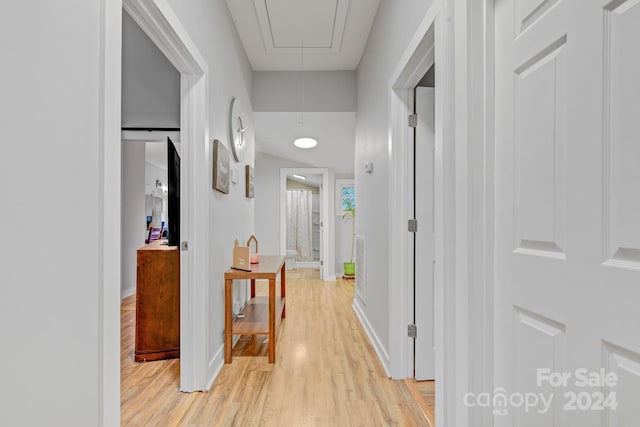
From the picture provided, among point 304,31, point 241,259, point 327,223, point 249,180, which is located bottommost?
point 241,259

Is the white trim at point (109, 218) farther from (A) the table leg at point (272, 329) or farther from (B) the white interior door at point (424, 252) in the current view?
(B) the white interior door at point (424, 252)

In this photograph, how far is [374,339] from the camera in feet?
9.00

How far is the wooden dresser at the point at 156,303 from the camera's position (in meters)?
2.47

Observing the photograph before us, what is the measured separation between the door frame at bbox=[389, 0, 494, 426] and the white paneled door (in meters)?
0.04

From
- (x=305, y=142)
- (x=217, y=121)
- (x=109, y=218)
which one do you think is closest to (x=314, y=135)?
(x=305, y=142)

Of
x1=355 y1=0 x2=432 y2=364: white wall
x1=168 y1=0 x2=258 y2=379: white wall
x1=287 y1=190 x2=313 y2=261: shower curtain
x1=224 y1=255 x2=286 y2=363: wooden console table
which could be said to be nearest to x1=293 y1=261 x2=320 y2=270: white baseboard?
x1=287 y1=190 x2=313 y2=261: shower curtain

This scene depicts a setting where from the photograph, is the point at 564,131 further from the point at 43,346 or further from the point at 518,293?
the point at 43,346

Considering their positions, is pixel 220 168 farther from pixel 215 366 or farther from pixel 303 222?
pixel 303 222

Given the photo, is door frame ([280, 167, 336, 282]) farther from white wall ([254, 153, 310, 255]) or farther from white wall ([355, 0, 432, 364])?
white wall ([355, 0, 432, 364])

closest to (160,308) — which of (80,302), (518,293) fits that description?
(80,302)

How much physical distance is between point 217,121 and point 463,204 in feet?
6.12

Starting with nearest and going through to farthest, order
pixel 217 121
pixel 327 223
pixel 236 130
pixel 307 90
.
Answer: pixel 217 121
pixel 236 130
pixel 307 90
pixel 327 223

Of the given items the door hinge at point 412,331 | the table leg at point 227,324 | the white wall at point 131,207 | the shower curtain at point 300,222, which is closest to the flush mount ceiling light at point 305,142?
the white wall at point 131,207

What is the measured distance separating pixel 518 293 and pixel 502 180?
1.20ft
